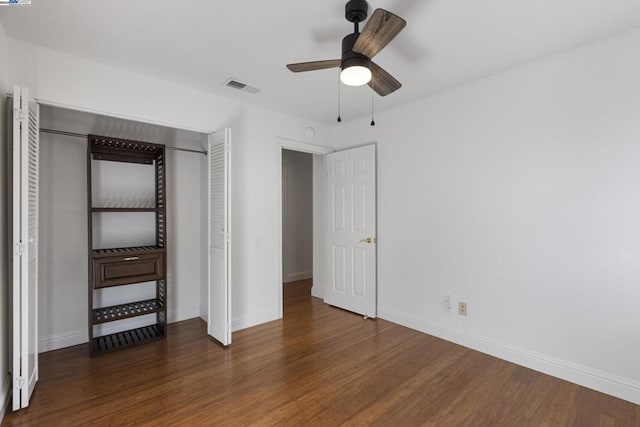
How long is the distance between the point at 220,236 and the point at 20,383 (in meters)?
1.71

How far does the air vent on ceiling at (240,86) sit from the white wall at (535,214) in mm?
1700

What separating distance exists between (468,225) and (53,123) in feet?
13.5

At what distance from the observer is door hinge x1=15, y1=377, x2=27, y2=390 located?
Result: 2.06 meters

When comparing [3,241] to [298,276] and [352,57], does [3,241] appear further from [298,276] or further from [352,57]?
[298,276]

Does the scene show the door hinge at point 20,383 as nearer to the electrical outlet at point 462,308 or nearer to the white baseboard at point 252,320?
the white baseboard at point 252,320

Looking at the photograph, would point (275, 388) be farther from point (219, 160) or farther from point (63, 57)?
point (63, 57)

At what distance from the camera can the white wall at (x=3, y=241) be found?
82.0 inches

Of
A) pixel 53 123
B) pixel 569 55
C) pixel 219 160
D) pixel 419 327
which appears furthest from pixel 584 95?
pixel 53 123


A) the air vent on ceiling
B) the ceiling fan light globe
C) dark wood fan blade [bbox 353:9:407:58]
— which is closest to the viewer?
dark wood fan blade [bbox 353:9:407:58]

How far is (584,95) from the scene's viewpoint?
2.43m

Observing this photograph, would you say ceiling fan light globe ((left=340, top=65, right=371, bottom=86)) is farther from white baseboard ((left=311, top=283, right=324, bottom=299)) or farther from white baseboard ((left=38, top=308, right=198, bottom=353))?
white baseboard ((left=311, top=283, right=324, bottom=299))

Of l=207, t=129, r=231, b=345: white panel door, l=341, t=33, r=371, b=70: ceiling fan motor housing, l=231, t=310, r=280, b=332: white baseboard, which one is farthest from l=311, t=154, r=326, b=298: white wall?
l=341, t=33, r=371, b=70: ceiling fan motor housing

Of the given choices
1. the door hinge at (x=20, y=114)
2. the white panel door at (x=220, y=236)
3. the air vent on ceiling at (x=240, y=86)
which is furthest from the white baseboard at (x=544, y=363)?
the door hinge at (x=20, y=114)

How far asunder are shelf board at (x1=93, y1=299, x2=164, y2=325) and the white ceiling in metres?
2.31
